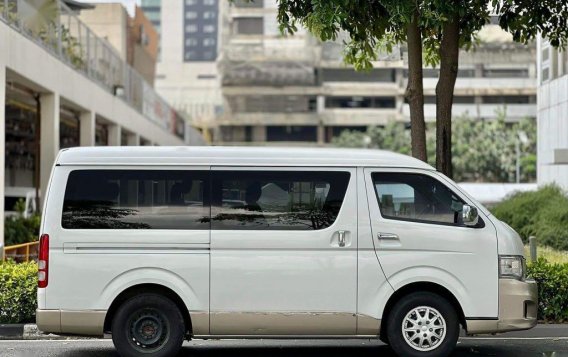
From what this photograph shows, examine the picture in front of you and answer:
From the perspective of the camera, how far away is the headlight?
9.74 m

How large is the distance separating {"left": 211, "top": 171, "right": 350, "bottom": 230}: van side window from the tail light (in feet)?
5.27

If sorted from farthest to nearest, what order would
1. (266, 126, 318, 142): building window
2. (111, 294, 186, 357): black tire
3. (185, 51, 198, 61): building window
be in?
(185, 51, 198, 61): building window
(266, 126, 318, 142): building window
(111, 294, 186, 357): black tire

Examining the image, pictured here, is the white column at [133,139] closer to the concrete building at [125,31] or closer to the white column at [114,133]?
the white column at [114,133]

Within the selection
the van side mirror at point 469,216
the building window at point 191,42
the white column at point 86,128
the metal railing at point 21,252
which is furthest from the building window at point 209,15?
the van side mirror at point 469,216

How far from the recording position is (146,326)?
9.75m

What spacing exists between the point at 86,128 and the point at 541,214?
14290mm

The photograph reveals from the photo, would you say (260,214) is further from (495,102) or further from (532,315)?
(495,102)

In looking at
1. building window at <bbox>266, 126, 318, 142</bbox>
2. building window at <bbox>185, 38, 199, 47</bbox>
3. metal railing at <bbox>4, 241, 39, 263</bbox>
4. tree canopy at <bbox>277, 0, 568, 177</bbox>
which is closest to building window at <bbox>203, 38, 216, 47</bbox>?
building window at <bbox>185, 38, 199, 47</bbox>

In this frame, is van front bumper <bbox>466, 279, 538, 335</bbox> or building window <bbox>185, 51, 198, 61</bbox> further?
building window <bbox>185, 51, 198, 61</bbox>

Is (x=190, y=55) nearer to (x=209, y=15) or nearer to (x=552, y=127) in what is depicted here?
(x=209, y=15)

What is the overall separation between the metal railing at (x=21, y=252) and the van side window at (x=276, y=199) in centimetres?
881

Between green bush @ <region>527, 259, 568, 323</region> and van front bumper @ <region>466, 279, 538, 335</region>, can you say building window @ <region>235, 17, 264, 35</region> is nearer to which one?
green bush @ <region>527, 259, 568, 323</region>

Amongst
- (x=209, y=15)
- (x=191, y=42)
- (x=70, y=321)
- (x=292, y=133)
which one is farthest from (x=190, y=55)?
(x=70, y=321)

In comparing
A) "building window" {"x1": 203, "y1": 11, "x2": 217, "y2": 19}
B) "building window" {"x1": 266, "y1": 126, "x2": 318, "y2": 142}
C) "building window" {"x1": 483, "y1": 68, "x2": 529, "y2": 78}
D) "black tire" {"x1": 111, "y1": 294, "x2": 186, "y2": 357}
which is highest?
"building window" {"x1": 203, "y1": 11, "x2": 217, "y2": 19}
